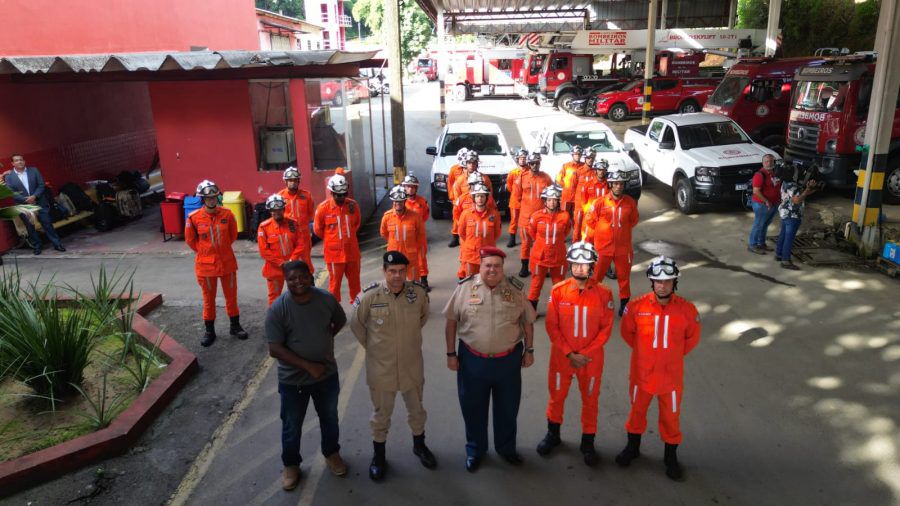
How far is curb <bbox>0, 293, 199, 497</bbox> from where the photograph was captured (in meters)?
4.70

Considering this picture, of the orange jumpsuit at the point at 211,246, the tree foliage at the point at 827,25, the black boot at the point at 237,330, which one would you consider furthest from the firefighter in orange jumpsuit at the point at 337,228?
the tree foliage at the point at 827,25

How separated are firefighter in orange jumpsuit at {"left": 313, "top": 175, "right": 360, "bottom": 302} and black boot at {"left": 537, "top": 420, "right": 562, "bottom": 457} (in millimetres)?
3426

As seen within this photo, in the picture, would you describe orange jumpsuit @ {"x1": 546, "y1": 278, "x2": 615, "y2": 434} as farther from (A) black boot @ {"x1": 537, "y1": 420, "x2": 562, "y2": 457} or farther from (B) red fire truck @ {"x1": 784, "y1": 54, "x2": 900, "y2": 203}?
(B) red fire truck @ {"x1": 784, "y1": 54, "x2": 900, "y2": 203}

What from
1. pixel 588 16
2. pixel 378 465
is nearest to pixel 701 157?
pixel 378 465

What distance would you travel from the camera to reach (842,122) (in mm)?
11930

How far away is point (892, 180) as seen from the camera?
1194 centimetres

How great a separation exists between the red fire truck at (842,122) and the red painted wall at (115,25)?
605 inches

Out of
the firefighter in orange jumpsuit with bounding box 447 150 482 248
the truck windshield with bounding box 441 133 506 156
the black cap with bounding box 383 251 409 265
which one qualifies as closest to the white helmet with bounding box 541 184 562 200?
the firefighter in orange jumpsuit with bounding box 447 150 482 248

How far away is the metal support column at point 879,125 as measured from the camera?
9.05 m

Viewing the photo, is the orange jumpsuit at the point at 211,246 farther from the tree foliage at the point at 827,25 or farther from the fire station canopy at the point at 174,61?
the tree foliage at the point at 827,25

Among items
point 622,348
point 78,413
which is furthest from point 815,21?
point 78,413

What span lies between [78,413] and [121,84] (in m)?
12.0

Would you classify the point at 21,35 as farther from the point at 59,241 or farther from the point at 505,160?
the point at 505,160

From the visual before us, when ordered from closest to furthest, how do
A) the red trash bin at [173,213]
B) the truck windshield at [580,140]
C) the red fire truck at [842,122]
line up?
the red trash bin at [173,213] → the red fire truck at [842,122] → the truck windshield at [580,140]
